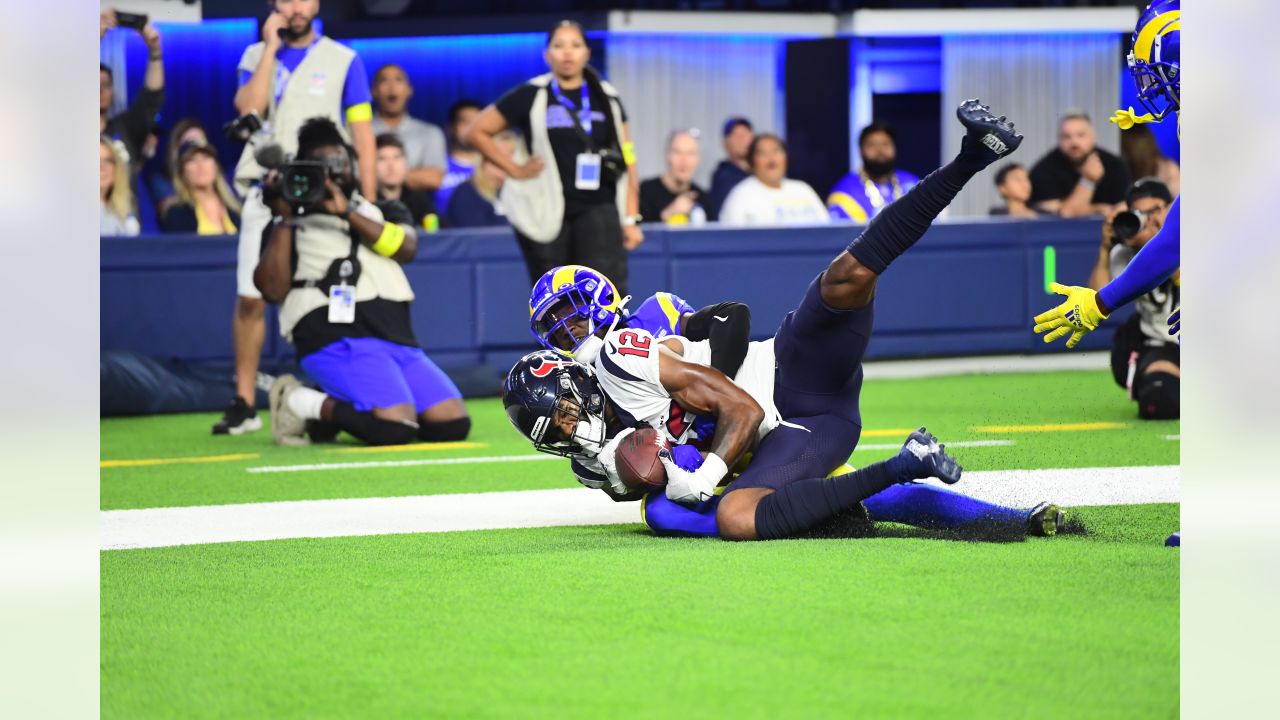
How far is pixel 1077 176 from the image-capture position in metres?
14.2

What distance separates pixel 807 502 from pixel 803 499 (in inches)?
0.7

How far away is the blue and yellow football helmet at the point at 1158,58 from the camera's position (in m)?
4.82

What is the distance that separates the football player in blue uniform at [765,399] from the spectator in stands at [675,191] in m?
8.05

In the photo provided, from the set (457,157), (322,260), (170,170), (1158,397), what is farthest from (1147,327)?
(170,170)

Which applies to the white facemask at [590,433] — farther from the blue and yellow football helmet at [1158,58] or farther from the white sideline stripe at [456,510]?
the blue and yellow football helmet at [1158,58]

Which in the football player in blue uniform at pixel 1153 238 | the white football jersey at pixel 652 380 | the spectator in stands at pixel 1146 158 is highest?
the spectator in stands at pixel 1146 158

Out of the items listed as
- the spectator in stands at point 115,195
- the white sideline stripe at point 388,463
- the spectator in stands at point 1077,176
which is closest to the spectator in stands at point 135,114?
the spectator in stands at point 115,195

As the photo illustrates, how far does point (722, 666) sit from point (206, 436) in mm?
6896

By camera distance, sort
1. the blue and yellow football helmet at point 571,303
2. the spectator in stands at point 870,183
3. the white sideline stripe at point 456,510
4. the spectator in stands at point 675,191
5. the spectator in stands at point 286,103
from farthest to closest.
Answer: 1. the spectator in stands at point 675,191
2. the spectator in stands at point 870,183
3. the spectator in stands at point 286,103
4. the white sideline stripe at point 456,510
5. the blue and yellow football helmet at point 571,303

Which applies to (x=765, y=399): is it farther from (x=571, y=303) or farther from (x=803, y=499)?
(x=571, y=303)

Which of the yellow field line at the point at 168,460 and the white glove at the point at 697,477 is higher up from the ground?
the white glove at the point at 697,477

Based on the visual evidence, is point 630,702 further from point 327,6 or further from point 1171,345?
point 327,6

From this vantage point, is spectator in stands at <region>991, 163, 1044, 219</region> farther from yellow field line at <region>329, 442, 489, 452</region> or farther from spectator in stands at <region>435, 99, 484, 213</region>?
yellow field line at <region>329, 442, 489, 452</region>

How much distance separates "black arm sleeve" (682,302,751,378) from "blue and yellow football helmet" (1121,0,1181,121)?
146cm
